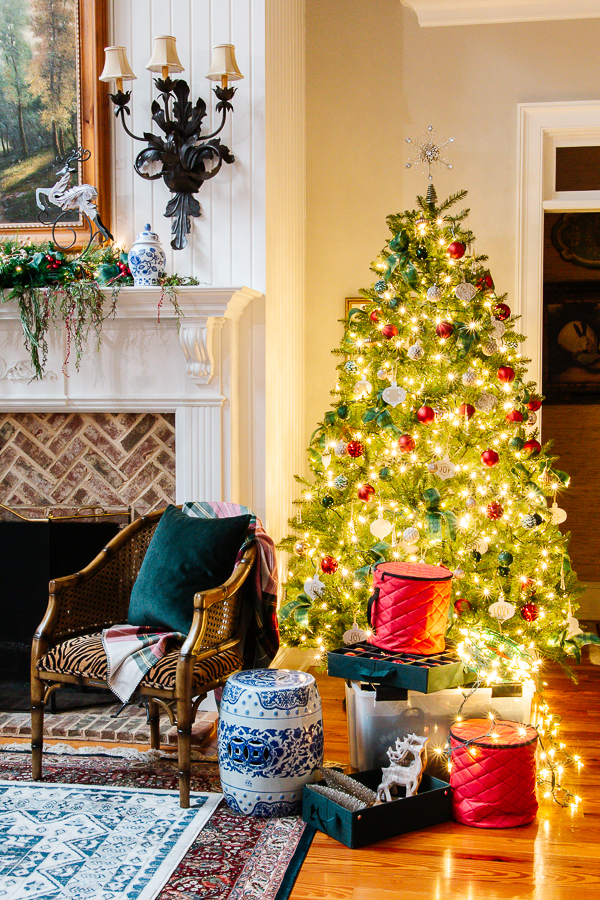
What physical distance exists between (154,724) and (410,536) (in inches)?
46.6

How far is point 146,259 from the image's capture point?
341cm

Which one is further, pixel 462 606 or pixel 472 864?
pixel 462 606

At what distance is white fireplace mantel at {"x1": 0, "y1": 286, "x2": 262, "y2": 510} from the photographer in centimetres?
347

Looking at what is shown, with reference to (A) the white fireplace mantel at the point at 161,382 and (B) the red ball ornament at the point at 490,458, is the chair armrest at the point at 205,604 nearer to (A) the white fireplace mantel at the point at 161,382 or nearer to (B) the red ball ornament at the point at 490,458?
(A) the white fireplace mantel at the point at 161,382

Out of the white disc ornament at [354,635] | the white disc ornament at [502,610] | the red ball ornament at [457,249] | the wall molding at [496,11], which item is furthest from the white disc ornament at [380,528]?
the wall molding at [496,11]

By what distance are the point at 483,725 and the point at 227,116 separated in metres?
2.60

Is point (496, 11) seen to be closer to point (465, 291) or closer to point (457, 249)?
point (457, 249)

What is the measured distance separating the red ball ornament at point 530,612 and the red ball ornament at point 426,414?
0.83m

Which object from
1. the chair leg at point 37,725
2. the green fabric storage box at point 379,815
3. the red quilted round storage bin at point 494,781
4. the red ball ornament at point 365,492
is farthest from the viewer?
the red ball ornament at point 365,492

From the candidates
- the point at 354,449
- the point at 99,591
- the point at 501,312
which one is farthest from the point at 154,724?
the point at 501,312

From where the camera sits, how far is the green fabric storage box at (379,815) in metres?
2.34

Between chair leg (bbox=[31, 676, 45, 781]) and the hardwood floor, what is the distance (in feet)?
3.25

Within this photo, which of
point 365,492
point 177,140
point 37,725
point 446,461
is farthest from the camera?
point 177,140

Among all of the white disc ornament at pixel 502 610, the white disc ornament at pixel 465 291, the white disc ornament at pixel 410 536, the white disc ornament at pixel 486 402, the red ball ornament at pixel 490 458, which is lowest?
the white disc ornament at pixel 502 610
